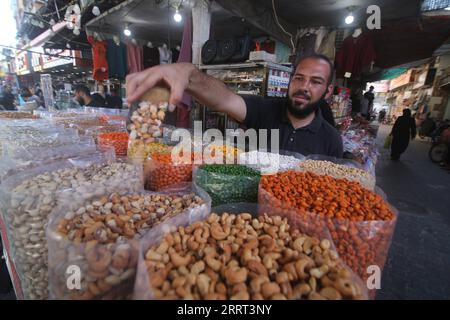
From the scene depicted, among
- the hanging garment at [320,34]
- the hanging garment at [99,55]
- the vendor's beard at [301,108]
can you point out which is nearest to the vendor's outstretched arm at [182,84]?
the vendor's beard at [301,108]

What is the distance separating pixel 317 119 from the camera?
1.86 meters

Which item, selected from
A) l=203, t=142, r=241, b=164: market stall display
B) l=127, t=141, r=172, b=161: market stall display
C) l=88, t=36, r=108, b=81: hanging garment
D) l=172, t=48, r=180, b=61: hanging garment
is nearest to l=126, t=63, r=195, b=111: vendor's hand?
l=127, t=141, r=172, b=161: market stall display

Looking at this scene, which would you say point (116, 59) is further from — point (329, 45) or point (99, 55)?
point (329, 45)

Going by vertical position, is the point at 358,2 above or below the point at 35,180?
above

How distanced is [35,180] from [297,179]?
1.08 metres

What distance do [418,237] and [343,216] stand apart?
8.92 feet

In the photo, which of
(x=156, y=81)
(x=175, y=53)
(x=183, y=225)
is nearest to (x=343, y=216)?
(x=183, y=225)

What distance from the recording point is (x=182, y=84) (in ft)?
3.14

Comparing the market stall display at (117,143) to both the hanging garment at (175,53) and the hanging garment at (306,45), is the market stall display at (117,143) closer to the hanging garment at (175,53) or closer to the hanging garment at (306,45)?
the hanging garment at (306,45)

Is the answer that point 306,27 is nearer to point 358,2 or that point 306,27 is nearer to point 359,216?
point 358,2

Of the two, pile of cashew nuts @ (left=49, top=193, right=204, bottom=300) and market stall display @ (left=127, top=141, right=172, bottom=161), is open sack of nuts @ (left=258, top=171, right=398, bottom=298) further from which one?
market stall display @ (left=127, top=141, right=172, bottom=161)

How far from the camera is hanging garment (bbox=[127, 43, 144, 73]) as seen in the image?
17.2ft

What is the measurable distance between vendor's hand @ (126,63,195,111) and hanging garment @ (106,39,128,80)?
494 centimetres
